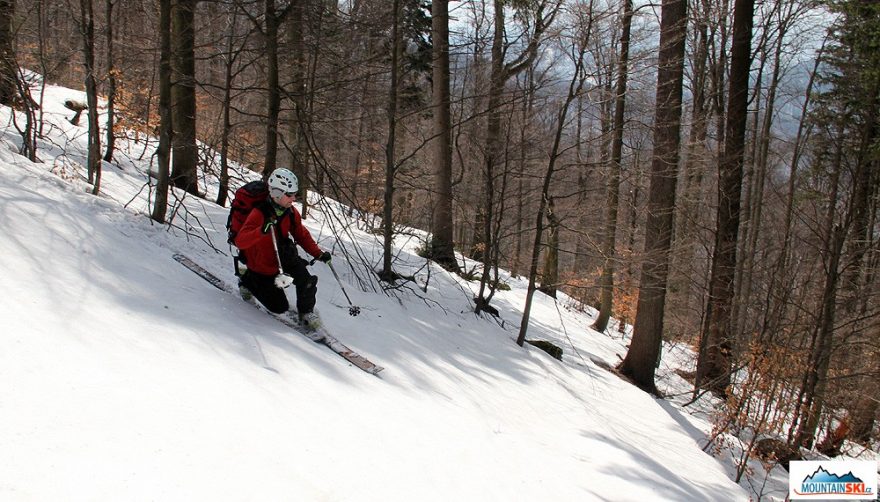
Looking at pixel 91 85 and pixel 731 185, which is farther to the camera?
pixel 731 185

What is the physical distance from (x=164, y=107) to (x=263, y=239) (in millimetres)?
2419

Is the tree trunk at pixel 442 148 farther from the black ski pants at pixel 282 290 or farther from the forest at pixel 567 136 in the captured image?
the black ski pants at pixel 282 290

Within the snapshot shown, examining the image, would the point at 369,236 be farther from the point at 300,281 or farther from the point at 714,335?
the point at 714,335

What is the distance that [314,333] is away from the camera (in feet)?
17.3

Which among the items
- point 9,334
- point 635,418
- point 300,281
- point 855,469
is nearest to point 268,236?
point 300,281

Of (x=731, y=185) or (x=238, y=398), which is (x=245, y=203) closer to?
(x=238, y=398)

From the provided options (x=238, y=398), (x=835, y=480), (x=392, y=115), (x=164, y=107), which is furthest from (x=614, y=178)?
(x=238, y=398)

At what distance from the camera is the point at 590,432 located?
5.94 metres

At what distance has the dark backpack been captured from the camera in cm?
517

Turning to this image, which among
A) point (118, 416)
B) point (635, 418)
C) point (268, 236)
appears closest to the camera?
point (118, 416)

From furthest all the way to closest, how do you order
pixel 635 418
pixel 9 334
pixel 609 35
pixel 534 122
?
pixel 534 122, pixel 609 35, pixel 635 418, pixel 9 334

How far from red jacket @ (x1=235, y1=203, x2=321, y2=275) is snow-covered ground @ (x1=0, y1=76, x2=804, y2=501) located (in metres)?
0.47

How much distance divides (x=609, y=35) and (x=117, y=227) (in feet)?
24.5

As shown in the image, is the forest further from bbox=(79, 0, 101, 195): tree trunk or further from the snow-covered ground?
the snow-covered ground
